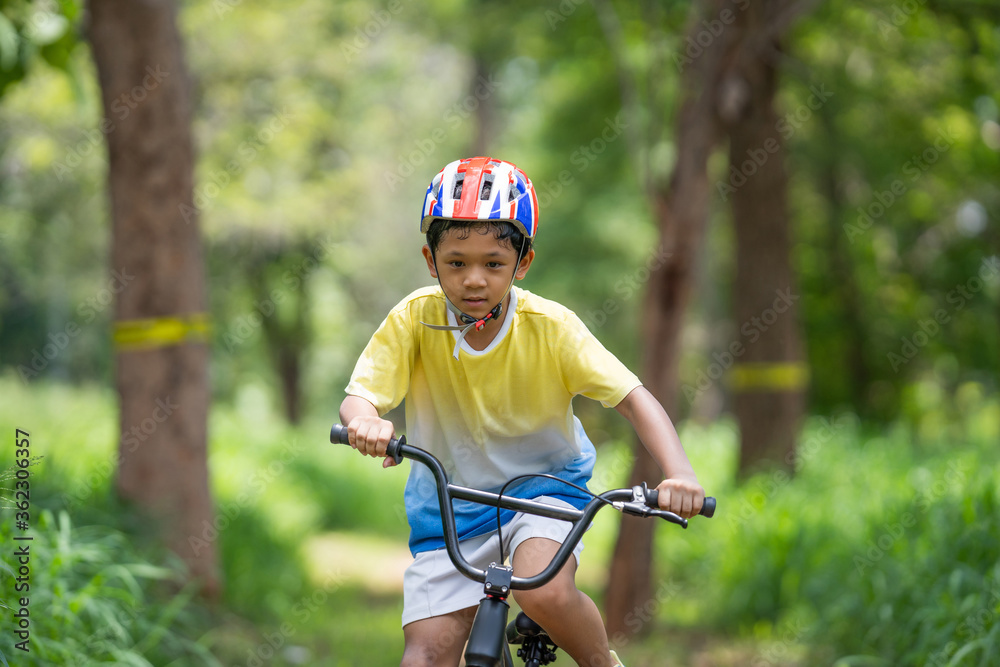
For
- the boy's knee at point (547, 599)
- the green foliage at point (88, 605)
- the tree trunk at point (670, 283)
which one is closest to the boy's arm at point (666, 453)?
the boy's knee at point (547, 599)

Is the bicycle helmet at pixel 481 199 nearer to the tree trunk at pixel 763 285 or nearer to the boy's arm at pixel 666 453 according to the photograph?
the boy's arm at pixel 666 453

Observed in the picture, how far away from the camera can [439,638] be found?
2623mm

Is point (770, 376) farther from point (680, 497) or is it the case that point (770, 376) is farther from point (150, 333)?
point (680, 497)

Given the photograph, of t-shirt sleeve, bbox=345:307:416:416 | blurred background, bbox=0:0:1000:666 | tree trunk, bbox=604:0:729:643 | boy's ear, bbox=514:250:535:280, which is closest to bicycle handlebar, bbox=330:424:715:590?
t-shirt sleeve, bbox=345:307:416:416

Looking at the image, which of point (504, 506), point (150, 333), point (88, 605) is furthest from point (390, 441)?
point (150, 333)

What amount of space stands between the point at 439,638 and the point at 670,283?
4102 mm

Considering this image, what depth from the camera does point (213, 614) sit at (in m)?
5.72

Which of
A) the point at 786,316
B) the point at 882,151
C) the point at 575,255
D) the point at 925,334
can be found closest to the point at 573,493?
the point at 786,316

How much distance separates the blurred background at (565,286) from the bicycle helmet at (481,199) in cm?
174

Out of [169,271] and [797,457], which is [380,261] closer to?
[797,457]

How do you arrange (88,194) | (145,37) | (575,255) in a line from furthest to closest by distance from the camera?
(575,255) < (88,194) < (145,37)

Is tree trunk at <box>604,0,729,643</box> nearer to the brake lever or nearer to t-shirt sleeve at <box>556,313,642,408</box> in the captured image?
t-shirt sleeve at <box>556,313,642,408</box>

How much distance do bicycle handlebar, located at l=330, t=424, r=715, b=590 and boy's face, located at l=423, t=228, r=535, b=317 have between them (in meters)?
0.44

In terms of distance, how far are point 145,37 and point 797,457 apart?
21.7 feet
